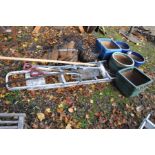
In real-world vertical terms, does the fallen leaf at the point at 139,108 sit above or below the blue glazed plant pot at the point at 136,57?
below

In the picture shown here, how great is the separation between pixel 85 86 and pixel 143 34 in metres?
3.63

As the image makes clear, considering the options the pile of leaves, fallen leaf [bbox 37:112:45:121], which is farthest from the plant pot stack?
fallen leaf [bbox 37:112:45:121]

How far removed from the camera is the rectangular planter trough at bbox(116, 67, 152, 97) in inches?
184

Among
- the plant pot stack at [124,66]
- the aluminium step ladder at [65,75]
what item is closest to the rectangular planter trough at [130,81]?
the plant pot stack at [124,66]

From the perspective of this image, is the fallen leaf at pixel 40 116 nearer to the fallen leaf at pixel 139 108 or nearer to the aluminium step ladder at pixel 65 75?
the aluminium step ladder at pixel 65 75

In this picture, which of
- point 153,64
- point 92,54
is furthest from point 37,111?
point 153,64

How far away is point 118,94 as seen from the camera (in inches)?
192

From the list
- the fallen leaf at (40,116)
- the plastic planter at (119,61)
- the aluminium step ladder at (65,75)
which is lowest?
the fallen leaf at (40,116)

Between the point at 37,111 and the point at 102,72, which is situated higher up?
the point at 102,72

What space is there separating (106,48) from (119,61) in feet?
1.39

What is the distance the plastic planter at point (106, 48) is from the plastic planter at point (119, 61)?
14 centimetres

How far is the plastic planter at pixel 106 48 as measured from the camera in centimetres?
547

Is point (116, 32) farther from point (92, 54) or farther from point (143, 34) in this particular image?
point (92, 54)

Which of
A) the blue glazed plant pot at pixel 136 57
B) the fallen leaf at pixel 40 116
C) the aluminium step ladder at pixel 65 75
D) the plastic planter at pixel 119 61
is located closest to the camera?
the fallen leaf at pixel 40 116
